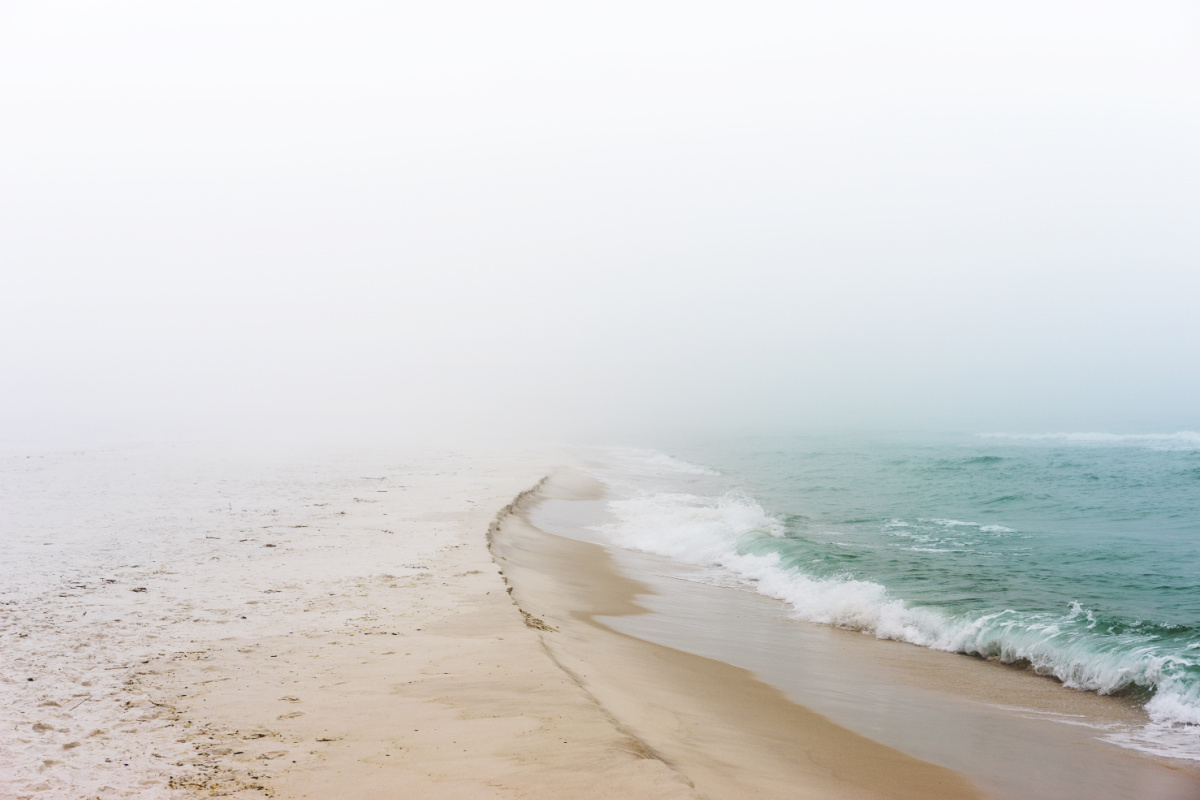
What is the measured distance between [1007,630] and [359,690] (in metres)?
8.14

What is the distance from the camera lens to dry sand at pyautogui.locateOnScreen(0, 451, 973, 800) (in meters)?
3.95

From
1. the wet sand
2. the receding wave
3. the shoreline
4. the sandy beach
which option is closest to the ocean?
the receding wave

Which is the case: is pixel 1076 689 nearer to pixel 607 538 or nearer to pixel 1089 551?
pixel 1089 551

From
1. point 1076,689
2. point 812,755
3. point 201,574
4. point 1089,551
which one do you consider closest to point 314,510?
point 201,574

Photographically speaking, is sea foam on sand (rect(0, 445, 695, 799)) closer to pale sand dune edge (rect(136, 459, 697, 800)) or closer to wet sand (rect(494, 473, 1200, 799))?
pale sand dune edge (rect(136, 459, 697, 800))

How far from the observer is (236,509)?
48.5ft

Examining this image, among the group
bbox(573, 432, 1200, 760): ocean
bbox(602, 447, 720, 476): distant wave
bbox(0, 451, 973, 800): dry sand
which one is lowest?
bbox(602, 447, 720, 476): distant wave

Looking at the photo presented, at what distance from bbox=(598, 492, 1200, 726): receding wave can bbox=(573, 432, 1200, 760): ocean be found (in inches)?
0.9

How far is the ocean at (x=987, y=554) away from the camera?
792cm

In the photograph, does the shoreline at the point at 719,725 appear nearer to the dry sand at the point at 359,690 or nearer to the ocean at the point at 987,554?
the dry sand at the point at 359,690

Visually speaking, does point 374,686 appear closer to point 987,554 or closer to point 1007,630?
point 1007,630

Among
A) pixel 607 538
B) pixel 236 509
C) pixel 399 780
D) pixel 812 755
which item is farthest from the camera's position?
pixel 607 538

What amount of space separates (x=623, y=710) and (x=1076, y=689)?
5.69m

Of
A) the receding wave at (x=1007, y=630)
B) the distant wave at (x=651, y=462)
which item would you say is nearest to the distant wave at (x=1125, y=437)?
the distant wave at (x=651, y=462)
